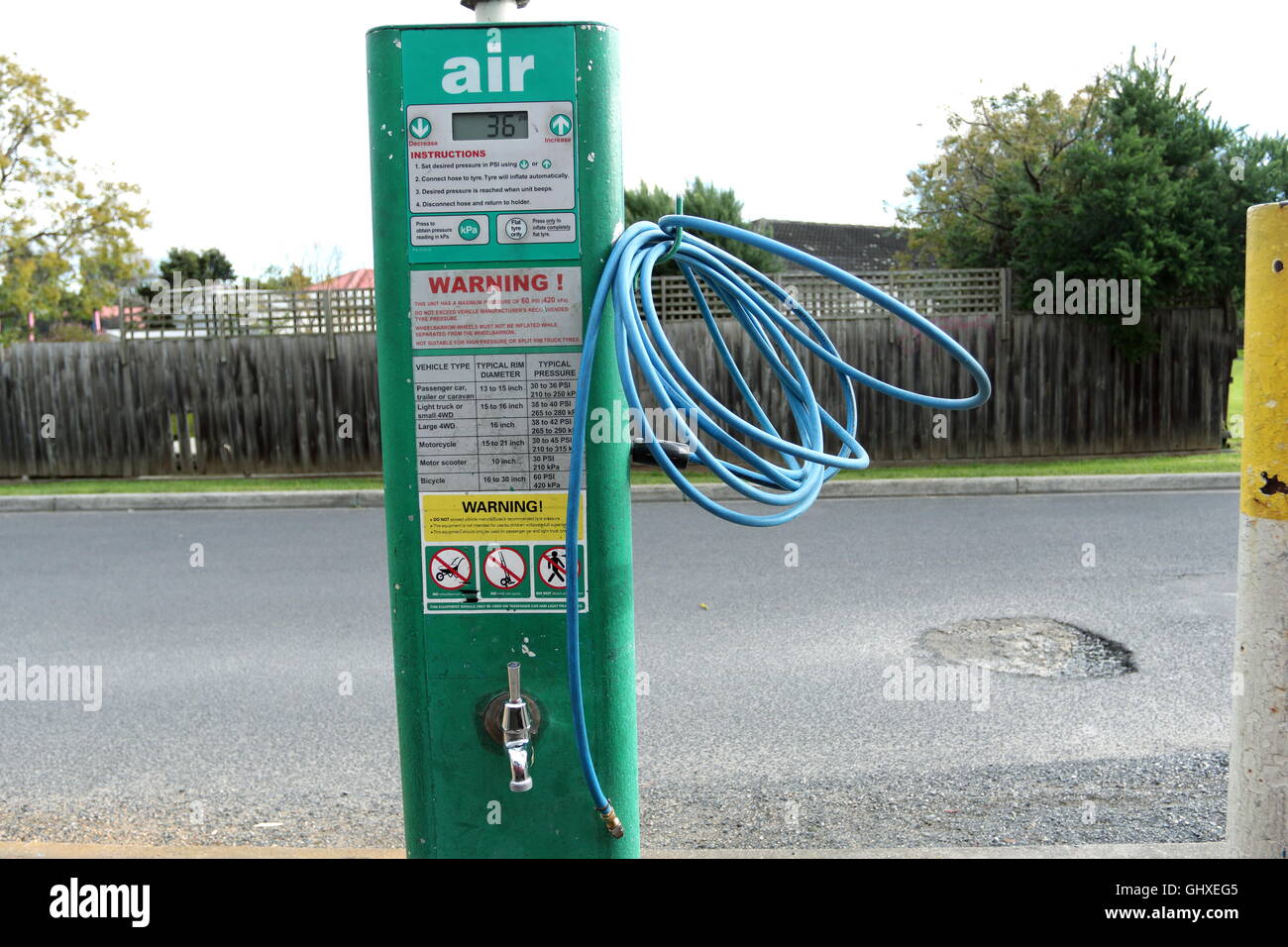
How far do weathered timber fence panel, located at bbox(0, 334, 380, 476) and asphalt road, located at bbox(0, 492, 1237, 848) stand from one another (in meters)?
5.06

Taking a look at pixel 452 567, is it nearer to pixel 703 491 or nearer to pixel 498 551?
pixel 498 551

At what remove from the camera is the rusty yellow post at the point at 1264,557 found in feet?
6.46

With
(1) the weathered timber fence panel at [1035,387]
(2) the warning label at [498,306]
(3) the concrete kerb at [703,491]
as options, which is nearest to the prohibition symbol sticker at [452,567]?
(2) the warning label at [498,306]

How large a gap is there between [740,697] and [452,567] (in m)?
2.84

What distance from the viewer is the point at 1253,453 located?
2.05m

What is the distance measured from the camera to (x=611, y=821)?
208 centimetres

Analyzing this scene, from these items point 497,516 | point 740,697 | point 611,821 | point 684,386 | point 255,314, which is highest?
point 255,314

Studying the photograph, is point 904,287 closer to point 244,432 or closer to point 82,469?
point 244,432

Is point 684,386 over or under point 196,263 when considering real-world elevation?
under

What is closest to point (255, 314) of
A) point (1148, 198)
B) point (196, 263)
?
point (1148, 198)

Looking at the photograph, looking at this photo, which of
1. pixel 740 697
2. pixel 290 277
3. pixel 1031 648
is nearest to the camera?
pixel 740 697

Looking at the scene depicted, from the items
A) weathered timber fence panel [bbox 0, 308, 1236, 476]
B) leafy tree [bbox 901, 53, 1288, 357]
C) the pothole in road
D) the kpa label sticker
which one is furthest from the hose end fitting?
leafy tree [bbox 901, 53, 1288, 357]

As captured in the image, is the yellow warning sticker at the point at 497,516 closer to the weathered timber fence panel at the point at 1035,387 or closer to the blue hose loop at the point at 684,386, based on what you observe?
the blue hose loop at the point at 684,386

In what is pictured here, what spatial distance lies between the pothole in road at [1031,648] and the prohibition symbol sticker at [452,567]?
350 centimetres
